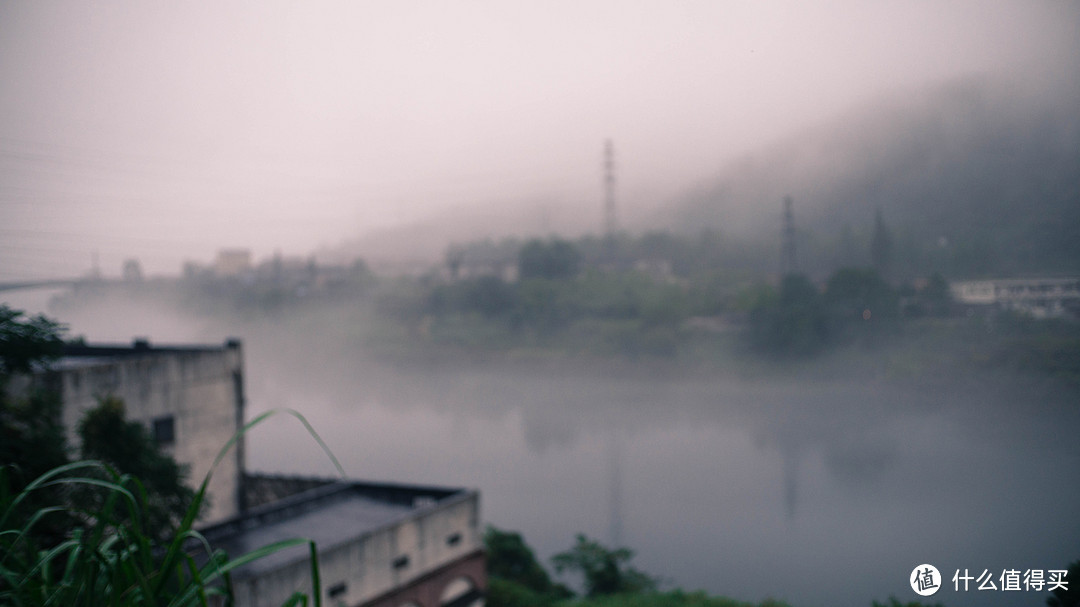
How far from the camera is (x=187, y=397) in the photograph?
817 centimetres

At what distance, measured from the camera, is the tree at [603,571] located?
1146 cm

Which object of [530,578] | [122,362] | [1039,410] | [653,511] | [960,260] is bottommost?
[653,511]

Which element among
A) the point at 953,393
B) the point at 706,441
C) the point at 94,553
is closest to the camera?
the point at 94,553

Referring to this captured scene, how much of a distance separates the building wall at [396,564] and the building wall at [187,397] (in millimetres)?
2506

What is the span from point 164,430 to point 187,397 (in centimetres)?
47

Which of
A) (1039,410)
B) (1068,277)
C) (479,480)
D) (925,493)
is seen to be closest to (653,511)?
(479,480)

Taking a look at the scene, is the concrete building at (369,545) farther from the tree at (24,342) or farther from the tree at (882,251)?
the tree at (882,251)

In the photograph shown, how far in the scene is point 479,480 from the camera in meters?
24.3

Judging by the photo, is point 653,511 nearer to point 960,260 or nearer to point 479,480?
point 479,480

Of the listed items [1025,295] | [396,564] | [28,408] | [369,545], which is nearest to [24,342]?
[28,408]

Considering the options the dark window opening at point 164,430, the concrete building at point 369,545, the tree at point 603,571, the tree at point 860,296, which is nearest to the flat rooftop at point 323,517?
the concrete building at point 369,545

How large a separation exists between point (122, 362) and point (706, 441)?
24.0 meters

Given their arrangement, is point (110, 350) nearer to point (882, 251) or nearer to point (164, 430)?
point (164, 430)

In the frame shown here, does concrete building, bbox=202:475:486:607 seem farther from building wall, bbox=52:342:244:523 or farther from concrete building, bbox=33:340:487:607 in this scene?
building wall, bbox=52:342:244:523
